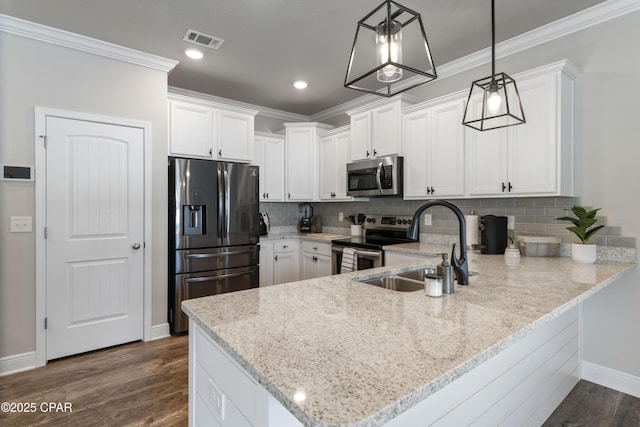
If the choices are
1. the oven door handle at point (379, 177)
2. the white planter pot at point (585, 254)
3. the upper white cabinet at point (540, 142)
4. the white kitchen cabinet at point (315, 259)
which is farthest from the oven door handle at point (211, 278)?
the white planter pot at point (585, 254)

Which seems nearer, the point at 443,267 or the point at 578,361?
the point at 443,267

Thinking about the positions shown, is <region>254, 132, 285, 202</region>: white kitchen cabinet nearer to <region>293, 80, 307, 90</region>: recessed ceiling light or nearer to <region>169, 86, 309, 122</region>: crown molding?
<region>169, 86, 309, 122</region>: crown molding

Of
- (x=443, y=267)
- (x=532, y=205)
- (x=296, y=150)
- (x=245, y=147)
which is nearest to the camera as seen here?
(x=443, y=267)

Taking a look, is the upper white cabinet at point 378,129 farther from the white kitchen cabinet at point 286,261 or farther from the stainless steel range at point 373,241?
the white kitchen cabinet at point 286,261

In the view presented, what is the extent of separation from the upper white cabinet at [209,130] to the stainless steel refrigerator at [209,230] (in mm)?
236

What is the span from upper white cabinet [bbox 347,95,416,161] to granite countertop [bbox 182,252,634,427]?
6.89ft

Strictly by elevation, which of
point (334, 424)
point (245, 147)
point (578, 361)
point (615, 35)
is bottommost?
point (578, 361)

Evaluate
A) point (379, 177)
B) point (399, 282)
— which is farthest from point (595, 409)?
point (379, 177)

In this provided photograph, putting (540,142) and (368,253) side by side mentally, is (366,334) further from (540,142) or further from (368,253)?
(368,253)

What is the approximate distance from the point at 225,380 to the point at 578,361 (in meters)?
2.66

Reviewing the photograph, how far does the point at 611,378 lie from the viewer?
7.81 ft

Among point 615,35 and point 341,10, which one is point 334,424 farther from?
point 615,35

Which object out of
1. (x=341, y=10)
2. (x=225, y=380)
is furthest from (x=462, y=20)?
(x=225, y=380)

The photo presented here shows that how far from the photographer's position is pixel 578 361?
8.05 feet
